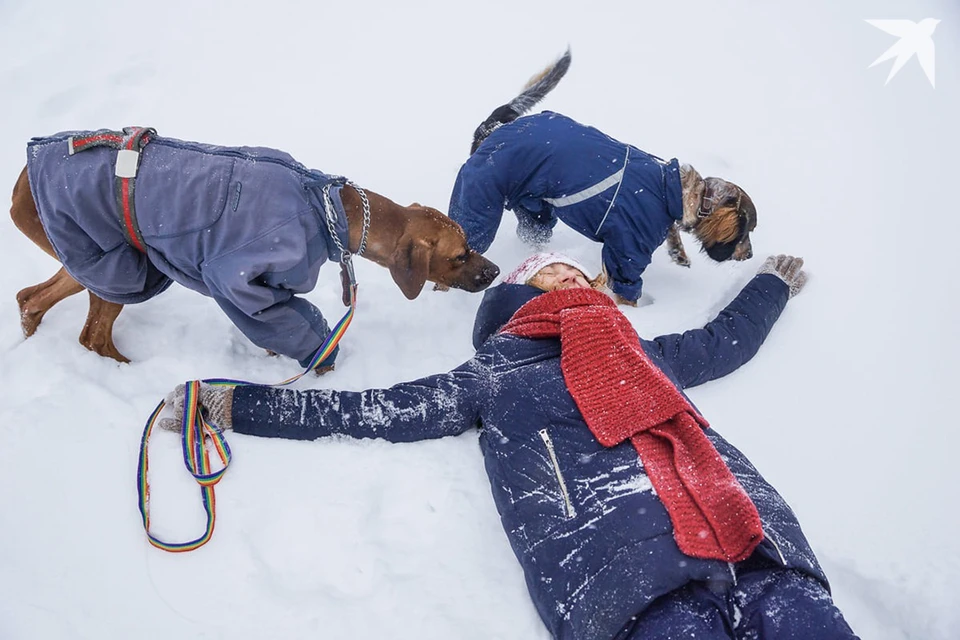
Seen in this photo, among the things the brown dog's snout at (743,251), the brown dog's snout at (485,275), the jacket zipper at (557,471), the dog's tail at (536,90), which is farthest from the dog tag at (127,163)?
the brown dog's snout at (743,251)

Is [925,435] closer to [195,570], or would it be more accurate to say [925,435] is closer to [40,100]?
[195,570]

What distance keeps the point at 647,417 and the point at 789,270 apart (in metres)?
1.84

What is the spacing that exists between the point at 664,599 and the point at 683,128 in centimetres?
391

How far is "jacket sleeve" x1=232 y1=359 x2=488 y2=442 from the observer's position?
98.1 inches

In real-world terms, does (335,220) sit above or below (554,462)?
above

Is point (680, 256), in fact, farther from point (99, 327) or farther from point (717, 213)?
point (99, 327)

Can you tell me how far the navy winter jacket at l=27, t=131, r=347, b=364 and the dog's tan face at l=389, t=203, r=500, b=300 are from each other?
13.5 inches

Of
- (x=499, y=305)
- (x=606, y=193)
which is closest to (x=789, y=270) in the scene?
(x=606, y=193)

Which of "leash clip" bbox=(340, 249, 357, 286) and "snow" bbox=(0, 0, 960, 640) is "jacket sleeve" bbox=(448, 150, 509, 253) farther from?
"leash clip" bbox=(340, 249, 357, 286)

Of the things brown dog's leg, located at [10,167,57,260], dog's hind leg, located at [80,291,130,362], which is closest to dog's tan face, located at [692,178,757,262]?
dog's hind leg, located at [80,291,130,362]

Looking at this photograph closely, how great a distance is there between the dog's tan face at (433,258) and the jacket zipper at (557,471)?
903mm

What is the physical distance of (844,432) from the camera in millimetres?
2854

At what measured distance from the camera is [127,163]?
238cm

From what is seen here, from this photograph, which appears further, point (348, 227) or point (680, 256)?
point (680, 256)
